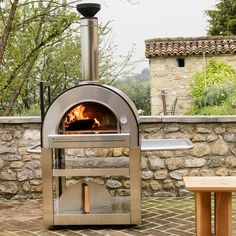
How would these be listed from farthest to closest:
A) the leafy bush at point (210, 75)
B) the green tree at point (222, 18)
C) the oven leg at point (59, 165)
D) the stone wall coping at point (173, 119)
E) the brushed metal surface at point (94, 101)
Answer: the green tree at point (222, 18)
the leafy bush at point (210, 75)
the stone wall coping at point (173, 119)
the oven leg at point (59, 165)
the brushed metal surface at point (94, 101)

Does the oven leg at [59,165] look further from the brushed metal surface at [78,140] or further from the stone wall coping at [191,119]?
the stone wall coping at [191,119]

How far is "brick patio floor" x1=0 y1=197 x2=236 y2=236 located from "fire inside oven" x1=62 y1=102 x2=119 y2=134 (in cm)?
93

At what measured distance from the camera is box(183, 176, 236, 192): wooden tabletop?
403 cm

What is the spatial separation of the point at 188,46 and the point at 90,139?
1539cm

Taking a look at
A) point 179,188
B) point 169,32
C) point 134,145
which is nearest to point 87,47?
point 134,145

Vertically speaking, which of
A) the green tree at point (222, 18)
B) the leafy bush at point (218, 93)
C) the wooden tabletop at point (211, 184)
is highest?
the green tree at point (222, 18)

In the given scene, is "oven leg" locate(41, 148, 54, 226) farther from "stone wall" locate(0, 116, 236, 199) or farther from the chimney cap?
the chimney cap

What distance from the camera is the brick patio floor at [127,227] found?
4.86m

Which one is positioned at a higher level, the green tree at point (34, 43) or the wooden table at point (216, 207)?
the green tree at point (34, 43)

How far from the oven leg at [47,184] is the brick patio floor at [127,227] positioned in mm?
130

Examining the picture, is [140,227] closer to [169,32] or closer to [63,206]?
[63,206]

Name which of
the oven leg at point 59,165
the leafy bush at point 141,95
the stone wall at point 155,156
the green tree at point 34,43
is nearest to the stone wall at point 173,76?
the leafy bush at point 141,95

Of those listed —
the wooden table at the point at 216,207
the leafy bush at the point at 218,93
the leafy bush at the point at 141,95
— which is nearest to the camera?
the wooden table at the point at 216,207

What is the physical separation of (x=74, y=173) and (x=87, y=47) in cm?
121
